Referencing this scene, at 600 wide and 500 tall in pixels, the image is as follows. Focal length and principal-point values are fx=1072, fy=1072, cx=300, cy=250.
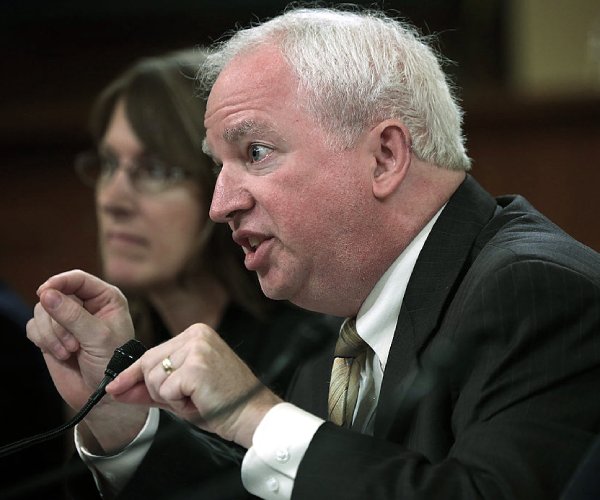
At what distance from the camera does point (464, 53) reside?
4.37m

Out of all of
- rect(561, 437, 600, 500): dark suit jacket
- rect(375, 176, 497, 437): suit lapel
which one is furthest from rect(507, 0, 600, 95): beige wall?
rect(561, 437, 600, 500): dark suit jacket

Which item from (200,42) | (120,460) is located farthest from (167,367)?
(200,42)

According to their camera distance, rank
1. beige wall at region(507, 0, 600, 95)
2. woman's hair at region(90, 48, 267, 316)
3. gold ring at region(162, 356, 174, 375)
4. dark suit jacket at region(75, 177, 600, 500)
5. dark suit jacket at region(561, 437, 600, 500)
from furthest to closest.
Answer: beige wall at region(507, 0, 600, 95), woman's hair at region(90, 48, 267, 316), gold ring at region(162, 356, 174, 375), dark suit jacket at region(75, 177, 600, 500), dark suit jacket at region(561, 437, 600, 500)

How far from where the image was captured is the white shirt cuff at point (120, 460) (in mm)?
1802

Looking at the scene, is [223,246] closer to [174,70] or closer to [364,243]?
[174,70]

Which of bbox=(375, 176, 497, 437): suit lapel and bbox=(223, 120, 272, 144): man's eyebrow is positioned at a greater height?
bbox=(223, 120, 272, 144): man's eyebrow

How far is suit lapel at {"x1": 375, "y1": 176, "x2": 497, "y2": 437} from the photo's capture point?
5.17 ft

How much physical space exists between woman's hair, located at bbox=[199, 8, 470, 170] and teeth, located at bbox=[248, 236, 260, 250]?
0.21 meters

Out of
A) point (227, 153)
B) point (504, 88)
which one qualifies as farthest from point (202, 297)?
point (504, 88)

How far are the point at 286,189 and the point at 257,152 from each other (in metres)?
0.08

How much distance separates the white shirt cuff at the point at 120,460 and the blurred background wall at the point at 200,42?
6.47 feet

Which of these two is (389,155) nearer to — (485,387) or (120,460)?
(485,387)

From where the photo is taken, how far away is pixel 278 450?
1416 millimetres

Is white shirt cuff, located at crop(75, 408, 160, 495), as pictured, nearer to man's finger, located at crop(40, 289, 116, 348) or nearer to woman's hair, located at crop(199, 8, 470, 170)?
man's finger, located at crop(40, 289, 116, 348)
